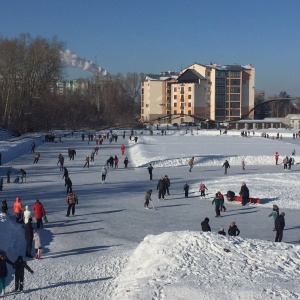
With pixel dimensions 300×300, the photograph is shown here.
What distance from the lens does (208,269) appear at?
1032 cm

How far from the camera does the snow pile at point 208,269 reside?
914cm

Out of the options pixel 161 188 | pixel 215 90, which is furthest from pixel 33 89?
pixel 161 188

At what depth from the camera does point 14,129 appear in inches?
2424

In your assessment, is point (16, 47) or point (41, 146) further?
point (16, 47)

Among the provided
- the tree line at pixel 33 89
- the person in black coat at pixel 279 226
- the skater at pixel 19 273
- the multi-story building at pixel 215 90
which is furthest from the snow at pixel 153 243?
the multi-story building at pixel 215 90

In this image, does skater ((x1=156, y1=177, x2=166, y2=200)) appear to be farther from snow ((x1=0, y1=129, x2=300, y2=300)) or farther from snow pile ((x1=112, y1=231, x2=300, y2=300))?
snow pile ((x1=112, y1=231, x2=300, y2=300))

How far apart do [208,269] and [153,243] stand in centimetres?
207

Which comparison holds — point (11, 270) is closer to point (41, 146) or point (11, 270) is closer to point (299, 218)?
point (299, 218)

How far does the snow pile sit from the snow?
0.8 inches

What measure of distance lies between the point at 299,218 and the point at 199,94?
271ft

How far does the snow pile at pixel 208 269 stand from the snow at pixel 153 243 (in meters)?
0.02

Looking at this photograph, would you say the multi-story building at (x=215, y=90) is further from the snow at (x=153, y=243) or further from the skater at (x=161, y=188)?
the skater at (x=161, y=188)

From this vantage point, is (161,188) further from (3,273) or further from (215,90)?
A: (215,90)

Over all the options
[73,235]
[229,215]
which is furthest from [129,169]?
[73,235]
